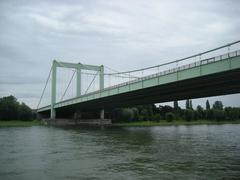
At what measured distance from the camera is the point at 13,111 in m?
107

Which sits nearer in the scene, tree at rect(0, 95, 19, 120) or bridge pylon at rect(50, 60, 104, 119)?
bridge pylon at rect(50, 60, 104, 119)

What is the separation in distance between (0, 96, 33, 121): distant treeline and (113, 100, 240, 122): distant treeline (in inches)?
1217

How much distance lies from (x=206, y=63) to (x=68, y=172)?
24.8 m

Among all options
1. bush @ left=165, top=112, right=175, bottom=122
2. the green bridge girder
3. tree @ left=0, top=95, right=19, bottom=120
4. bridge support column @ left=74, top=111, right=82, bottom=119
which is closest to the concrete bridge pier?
bridge support column @ left=74, top=111, right=82, bottom=119

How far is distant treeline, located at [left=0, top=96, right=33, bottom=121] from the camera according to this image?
10512 centimetres

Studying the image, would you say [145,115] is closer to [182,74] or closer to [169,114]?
[169,114]

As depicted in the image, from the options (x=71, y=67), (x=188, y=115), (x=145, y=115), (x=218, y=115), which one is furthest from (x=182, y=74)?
(x=218, y=115)

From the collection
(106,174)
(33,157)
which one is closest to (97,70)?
(33,157)

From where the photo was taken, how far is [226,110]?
14325 cm

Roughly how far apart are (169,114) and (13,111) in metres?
59.2

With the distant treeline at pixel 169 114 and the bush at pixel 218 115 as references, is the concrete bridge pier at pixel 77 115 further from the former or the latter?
the bush at pixel 218 115

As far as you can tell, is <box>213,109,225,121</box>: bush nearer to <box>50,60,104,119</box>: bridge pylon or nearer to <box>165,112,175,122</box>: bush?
<box>165,112,175,122</box>: bush

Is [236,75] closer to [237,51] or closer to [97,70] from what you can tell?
[237,51]

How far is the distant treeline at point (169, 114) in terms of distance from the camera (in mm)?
117125
